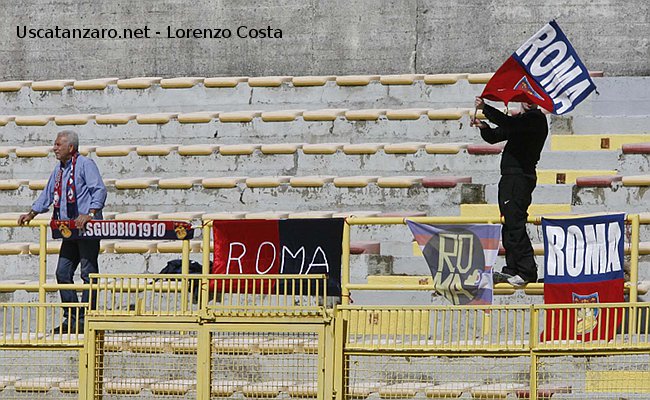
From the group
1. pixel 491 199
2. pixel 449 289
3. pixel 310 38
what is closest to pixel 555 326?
pixel 449 289

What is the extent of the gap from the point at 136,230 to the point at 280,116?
16.0ft

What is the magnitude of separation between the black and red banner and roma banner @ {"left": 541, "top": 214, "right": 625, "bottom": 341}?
2332mm

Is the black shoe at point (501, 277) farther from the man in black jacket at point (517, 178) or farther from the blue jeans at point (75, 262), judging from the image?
the blue jeans at point (75, 262)

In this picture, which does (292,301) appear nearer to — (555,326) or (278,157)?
(555,326)

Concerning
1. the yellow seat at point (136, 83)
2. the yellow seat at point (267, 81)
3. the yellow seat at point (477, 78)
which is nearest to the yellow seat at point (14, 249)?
the yellow seat at point (136, 83)

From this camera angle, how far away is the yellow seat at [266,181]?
1284 cm

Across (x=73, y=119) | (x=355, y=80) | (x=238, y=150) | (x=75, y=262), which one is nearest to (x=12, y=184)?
(x=73, y=119)

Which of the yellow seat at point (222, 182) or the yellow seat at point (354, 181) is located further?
the yellow seat at point (222, 182)

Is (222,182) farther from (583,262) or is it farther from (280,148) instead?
(583,262)

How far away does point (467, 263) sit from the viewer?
8.87 metres

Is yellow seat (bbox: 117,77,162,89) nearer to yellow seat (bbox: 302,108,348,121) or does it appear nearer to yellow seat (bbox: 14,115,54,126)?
yellow seat (bbox: 14,115,54,126)

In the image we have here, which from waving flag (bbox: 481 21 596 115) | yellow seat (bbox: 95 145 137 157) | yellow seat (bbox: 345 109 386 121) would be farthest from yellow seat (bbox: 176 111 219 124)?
waving flag (bbox: 481 21 596 115)

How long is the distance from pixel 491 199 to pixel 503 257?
139 centimetres

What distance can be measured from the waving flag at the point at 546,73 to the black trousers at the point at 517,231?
67 centimetres
